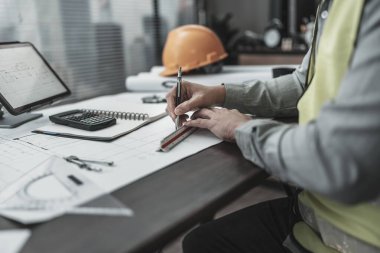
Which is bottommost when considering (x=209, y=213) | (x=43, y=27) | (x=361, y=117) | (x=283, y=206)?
(x=283, y=206)

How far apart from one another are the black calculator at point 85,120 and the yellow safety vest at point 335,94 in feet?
1.63

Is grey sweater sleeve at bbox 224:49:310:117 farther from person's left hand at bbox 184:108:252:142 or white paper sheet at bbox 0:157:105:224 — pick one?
white paper sheet at bbox 0:157:105:224

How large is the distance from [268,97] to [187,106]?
24 cm

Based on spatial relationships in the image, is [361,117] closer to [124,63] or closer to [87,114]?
[87,114]

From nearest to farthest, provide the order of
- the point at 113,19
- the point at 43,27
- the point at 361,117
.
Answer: the point at 361,117, the point at 43,27, the point at 113,19

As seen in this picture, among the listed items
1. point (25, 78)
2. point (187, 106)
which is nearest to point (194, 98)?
point (187, 106)

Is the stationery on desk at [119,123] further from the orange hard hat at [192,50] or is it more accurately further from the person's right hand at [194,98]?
the orange hard hat at [192,50]

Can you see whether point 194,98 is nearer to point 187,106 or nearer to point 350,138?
point 187,106

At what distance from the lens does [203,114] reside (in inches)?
35.5

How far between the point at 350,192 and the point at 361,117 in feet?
0.36

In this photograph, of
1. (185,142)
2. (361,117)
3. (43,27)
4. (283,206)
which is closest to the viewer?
(361,117)

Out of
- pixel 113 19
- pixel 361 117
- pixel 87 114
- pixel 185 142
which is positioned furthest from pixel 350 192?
pixel 113 19

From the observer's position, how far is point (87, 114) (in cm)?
103

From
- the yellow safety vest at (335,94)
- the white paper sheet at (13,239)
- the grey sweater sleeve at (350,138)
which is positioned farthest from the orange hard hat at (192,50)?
the white paper sheet at (13,239)
